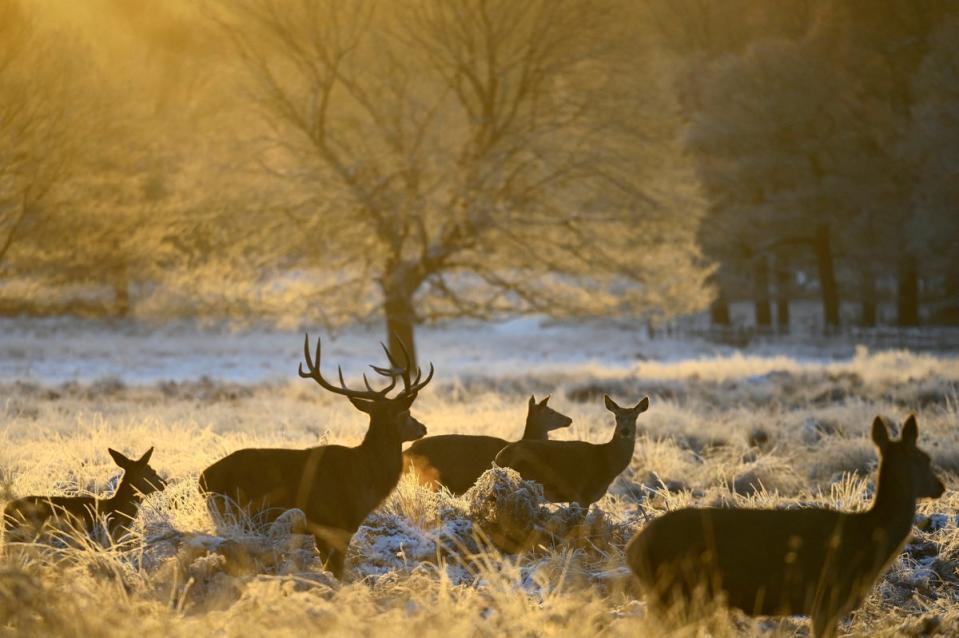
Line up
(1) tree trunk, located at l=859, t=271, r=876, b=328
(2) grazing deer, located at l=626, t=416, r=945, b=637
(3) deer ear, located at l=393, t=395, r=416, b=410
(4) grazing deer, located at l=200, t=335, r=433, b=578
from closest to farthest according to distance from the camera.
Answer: (2) grazing deer, located at l=626, t=416, r=945, b=637, (4) grazing deer, located at l=200, t=335, r=433, b=578, (3) deer ear, located at l=393, t=395, r=416, b=410, (1) tree trunk, located at l=859, t=271, r=876, b=328

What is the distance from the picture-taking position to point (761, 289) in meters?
33.5

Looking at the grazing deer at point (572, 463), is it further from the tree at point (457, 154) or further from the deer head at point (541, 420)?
the tree at point (457, 154)

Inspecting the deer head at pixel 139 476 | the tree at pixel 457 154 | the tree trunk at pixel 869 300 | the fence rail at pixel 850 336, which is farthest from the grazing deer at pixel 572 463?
the tree trunk at pixel 869 300

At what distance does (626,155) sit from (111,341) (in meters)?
18.0

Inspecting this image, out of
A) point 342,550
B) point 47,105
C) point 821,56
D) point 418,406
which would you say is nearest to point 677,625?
point 342,550

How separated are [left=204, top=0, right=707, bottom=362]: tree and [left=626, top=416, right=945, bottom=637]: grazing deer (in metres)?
13.4

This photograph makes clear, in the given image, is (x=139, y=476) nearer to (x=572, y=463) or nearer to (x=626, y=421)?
(x=572, y=463)

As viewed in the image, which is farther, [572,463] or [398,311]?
[398,311]

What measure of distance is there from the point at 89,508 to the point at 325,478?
1510 mm

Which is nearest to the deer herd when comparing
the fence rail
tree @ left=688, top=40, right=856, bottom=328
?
the fence rail

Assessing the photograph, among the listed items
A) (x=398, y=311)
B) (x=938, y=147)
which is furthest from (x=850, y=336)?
(x=398, y=311)

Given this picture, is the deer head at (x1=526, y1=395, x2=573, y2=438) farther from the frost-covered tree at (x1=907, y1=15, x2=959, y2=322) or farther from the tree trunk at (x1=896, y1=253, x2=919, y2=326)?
the tree trunk at (x1=896, y1=253, x2=919, y2=326)

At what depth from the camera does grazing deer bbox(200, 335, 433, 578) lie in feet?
19.4

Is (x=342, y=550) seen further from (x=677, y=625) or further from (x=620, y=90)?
(x=620, y=90)
